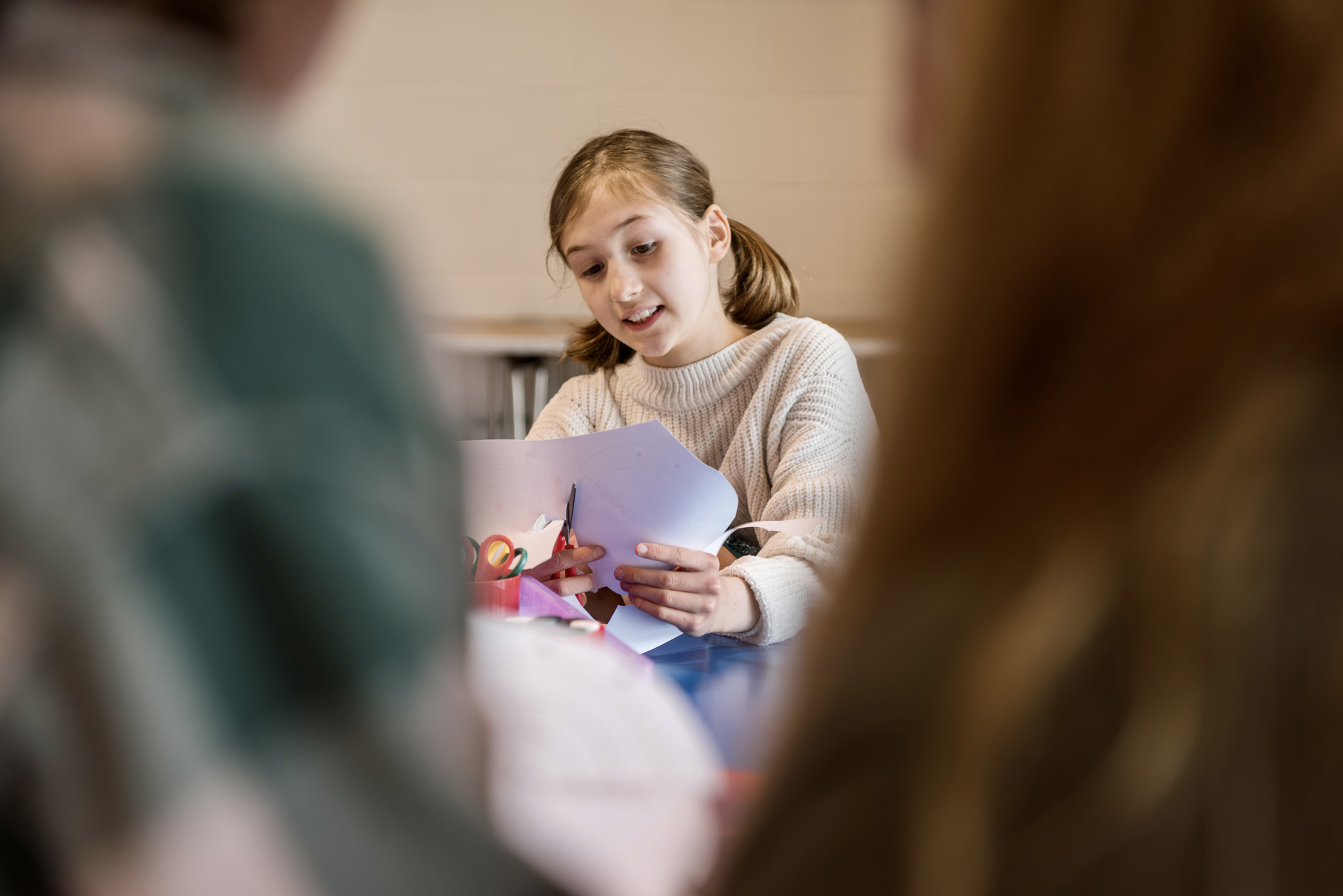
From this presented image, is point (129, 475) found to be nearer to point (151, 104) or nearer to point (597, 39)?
point (151, 104)

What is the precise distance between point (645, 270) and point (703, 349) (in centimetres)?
16

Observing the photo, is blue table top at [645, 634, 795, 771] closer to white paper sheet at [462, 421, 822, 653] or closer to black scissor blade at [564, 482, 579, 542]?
white paper sheet at [462, 421, 822, 653]

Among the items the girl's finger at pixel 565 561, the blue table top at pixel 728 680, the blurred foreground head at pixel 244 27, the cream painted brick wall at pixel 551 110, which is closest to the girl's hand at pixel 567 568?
the girl's finger at pixel 565 561

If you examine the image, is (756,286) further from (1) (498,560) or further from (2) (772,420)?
(1) (498,560)

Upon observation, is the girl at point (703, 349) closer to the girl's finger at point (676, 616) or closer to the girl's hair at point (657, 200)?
the girl's hair at point (657, 200)

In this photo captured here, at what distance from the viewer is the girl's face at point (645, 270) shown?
4.04 ft

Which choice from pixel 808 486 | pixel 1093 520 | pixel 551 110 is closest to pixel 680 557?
pixel 808 486

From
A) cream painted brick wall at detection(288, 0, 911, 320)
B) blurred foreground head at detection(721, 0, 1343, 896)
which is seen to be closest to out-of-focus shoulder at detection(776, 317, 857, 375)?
blurred foreground head at detection(721, 0, 1343, 896)

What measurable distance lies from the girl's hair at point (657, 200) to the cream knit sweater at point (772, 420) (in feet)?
0.16

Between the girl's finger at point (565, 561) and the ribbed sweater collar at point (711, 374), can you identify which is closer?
the girl's finger at point (565, 561)

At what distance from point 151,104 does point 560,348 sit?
7.34 ft

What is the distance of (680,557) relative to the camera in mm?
866

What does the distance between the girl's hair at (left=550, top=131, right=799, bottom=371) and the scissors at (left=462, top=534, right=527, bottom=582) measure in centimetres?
55

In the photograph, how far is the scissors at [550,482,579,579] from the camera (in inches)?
35.3
